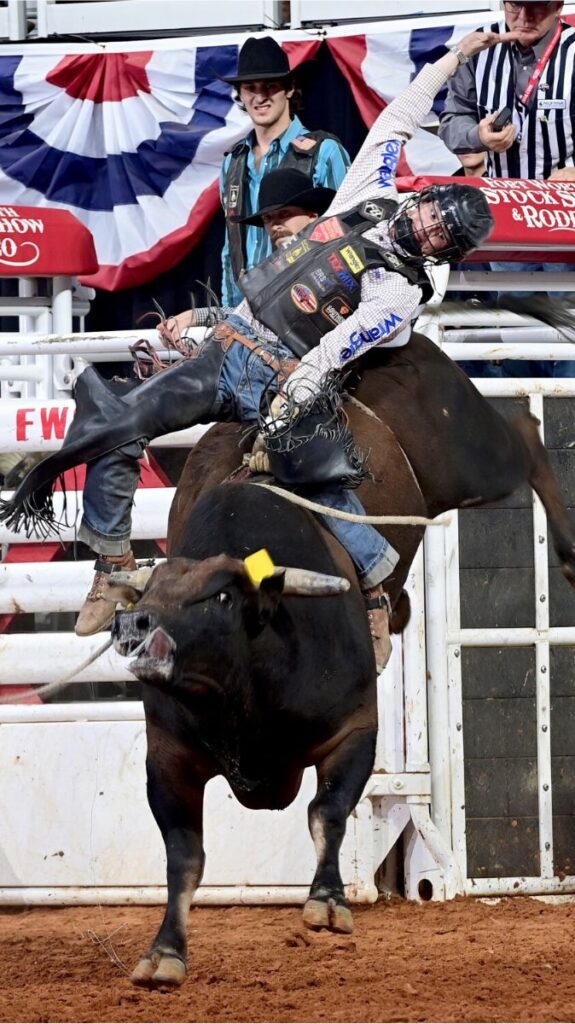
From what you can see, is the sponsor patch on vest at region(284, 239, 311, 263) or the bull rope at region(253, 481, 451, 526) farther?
the sponsor patch on vest at region(284, 239, 311, 263)

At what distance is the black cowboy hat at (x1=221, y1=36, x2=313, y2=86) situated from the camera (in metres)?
6.25

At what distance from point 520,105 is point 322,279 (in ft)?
8.81

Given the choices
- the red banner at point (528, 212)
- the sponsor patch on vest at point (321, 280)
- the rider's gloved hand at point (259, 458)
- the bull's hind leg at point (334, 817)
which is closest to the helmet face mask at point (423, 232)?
the sponsor patch on vest at point (321, 280)

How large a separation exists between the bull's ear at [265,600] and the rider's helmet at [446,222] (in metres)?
1.34

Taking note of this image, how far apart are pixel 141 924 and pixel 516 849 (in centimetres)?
154

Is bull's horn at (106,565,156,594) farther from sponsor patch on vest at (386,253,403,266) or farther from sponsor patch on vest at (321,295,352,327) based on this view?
sponsor patch on vest at (386,253,403,266)

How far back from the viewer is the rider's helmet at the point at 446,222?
4.37m

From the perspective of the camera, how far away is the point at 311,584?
3.68 m

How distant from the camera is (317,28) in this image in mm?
7789

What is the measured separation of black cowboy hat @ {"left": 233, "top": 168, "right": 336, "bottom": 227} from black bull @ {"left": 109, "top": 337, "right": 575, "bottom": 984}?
65cm

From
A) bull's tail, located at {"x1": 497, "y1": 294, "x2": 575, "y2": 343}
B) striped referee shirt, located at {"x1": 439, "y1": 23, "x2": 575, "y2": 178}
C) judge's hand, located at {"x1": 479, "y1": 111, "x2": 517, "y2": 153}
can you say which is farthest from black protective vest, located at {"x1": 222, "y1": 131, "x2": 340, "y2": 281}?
bull's tail, located at {"x1": 497, "y1": 294, "x2": 575, "y2": 343}

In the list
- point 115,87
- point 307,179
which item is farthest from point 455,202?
point 115,87

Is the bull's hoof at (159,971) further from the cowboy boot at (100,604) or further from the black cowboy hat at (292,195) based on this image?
the black cowboy hat at (292,195)

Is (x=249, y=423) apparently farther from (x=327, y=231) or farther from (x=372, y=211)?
(x=372, y=211)
